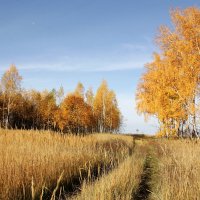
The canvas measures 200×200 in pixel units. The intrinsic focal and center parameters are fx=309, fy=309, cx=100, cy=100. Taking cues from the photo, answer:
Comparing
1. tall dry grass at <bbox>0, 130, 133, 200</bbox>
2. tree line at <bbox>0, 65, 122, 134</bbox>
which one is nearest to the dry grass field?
tall dry grass at <bbox>0, 130, 133, 200</bbox>

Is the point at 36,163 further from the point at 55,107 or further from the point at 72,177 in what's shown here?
the point at 55,107

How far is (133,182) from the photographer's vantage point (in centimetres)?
663

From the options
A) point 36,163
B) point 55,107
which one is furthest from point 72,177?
point 55,107

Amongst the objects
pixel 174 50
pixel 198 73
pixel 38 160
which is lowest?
pixel 38 160

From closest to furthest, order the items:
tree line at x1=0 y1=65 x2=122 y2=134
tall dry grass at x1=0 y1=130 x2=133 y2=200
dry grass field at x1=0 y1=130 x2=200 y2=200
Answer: dry grass field at x1=0 y1=130 x2=200 y2=200 < tall dry grass at x1=0 y1=130 x2=133 y2=200 < tree line at x1=0 y1=65 x2=122 y2=134

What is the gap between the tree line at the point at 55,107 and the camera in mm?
41750

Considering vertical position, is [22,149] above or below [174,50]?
below

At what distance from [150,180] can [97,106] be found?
155 feet

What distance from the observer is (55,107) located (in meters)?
57.6

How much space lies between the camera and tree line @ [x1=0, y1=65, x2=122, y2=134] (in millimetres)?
41750

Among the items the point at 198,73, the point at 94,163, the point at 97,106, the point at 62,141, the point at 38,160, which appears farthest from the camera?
the point at 97,106

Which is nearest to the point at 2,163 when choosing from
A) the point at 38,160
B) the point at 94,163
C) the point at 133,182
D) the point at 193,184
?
the point at 38,160

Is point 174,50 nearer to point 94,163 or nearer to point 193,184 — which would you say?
point 94,163

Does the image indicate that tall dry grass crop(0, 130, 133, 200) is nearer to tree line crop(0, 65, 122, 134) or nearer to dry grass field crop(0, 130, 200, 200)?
Answer: dry grass field crop(0, 130, 200, 200)
